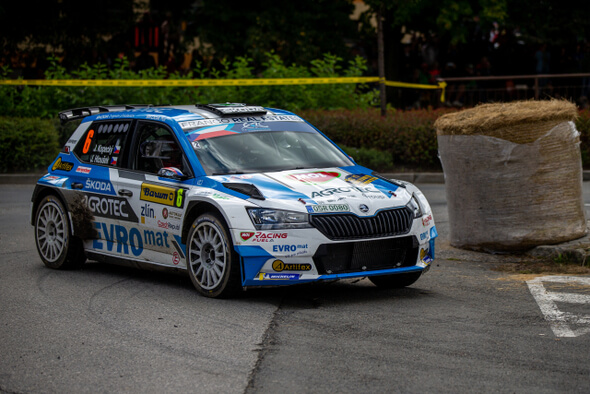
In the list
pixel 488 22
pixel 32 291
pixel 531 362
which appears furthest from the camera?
pixel 488 22

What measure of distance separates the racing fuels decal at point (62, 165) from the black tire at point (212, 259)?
2303 millimetres

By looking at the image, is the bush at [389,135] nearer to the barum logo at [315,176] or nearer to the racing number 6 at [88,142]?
the racing number 6 at [88,142]

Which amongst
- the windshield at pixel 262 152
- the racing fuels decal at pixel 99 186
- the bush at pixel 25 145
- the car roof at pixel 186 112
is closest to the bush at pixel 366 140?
the bush at pixel 25 145

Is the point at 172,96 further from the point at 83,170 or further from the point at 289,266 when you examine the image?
the point at 289,266

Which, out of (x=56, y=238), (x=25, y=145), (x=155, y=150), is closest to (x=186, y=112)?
(x=155, y=150)

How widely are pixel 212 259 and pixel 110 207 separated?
1.63 m

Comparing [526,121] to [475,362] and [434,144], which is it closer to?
[475,362]

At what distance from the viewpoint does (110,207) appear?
→ 866 centimetres

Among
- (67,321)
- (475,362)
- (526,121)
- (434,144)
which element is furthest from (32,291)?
(434,144)

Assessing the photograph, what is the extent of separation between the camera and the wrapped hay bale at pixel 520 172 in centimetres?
920

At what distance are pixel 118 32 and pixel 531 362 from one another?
2404cm

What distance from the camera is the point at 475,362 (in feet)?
18.0

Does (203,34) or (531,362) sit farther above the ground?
(203,34)

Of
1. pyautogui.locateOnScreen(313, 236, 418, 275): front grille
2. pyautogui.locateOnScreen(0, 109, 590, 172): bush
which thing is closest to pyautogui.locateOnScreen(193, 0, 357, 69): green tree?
pyautogui.locateOnScreen(0, 109, 590, 172): bush
